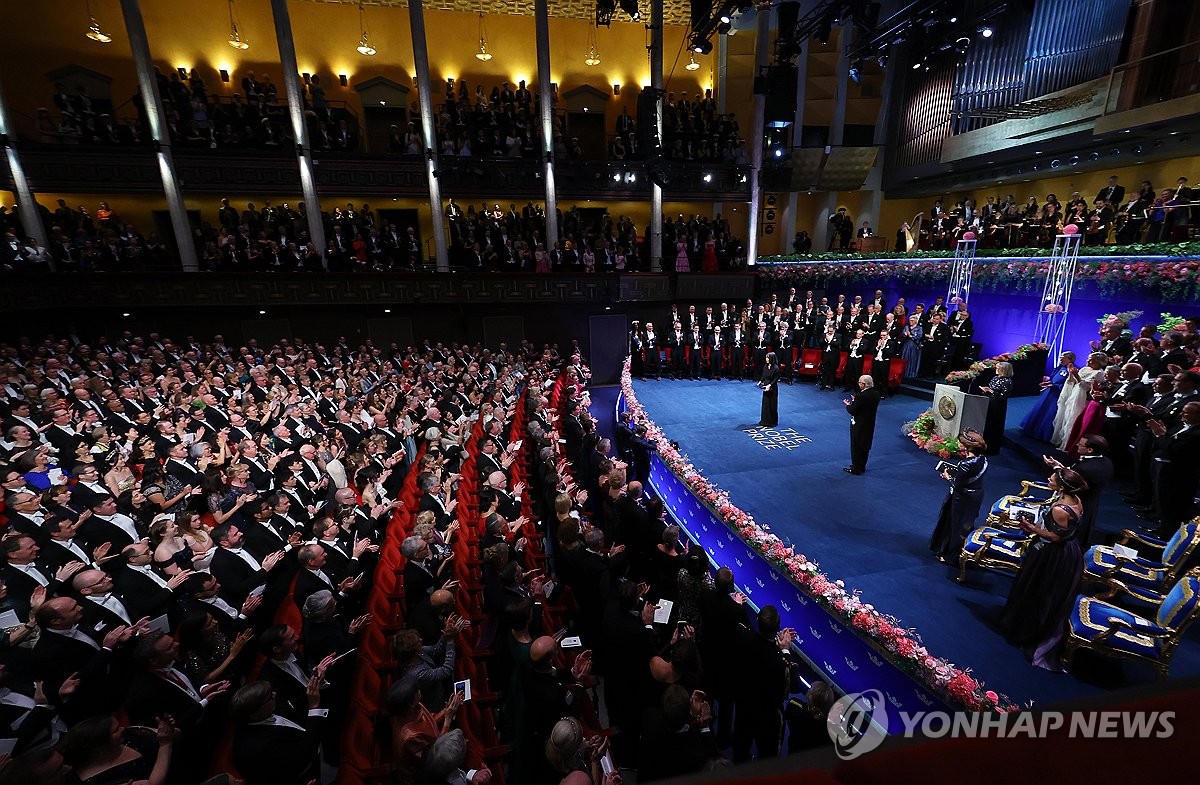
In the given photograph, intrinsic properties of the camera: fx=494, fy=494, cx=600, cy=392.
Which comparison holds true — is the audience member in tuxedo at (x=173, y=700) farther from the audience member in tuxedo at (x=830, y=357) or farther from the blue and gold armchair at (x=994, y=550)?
the audience member in tuxedo at (x=830, y=357)

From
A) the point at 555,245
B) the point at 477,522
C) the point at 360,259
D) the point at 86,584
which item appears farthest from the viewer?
the point at 555,245

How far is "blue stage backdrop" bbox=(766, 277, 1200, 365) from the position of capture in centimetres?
886

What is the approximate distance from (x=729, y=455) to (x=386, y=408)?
6011mm

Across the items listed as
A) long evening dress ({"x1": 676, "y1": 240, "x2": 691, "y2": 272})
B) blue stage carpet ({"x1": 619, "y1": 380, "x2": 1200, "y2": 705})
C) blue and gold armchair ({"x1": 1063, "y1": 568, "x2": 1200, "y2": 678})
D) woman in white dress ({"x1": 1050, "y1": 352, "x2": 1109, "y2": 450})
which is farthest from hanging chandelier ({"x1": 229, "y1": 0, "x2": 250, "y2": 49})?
blue and gold armchair ({"x1": 1063, "y1": 568, "x2": 1200, "y2": 678})

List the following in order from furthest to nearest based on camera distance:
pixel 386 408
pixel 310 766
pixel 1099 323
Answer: pixel 1099 323
pixel 386 408
pixel 310 766

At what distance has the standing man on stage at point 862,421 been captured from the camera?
738cm

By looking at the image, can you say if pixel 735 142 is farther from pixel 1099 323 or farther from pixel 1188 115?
pixel 1099 323

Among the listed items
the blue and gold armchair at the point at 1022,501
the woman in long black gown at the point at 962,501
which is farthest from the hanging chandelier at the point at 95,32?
the blue and gold armchair at the point at 1022,501

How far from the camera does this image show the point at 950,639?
4.40 meters

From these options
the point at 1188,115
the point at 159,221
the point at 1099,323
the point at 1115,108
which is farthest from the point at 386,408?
the point at 1115,108

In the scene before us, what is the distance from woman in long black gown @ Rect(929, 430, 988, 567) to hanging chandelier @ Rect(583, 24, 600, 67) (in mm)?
20368

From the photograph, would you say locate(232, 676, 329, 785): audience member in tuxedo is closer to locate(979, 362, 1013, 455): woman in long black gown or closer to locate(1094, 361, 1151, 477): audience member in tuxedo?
locate(1094, 361, 1151, 477): audience member in tuxedo

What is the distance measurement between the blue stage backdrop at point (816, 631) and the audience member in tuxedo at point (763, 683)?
0.91 m

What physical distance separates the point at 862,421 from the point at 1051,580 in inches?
144
